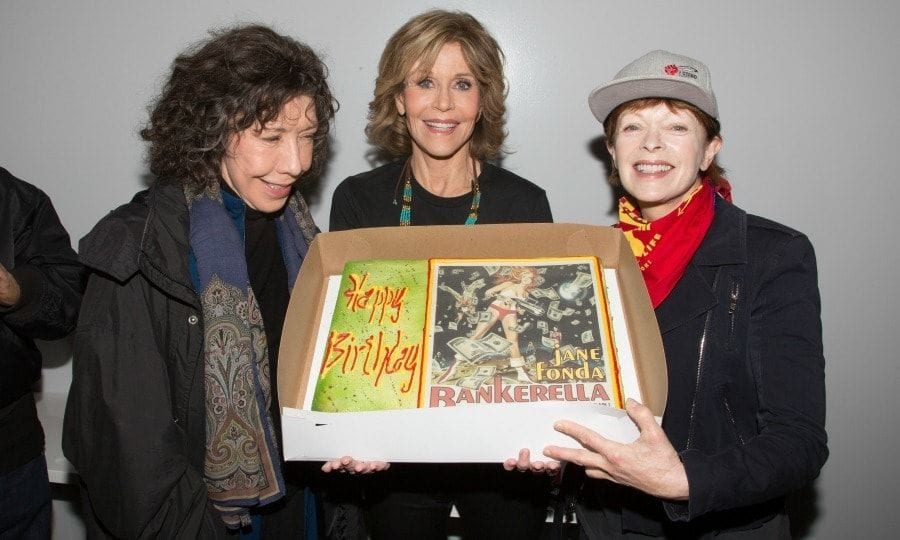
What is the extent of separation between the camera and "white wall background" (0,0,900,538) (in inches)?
78.0

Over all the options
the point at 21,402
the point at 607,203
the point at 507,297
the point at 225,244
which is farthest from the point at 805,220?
the point at 21,402

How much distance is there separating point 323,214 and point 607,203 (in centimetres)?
111

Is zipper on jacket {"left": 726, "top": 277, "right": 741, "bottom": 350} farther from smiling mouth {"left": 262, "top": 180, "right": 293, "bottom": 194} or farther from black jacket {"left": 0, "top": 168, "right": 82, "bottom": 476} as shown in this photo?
black jacket {"left": 0, "top": 168, "right": 82, "bottom": 476}

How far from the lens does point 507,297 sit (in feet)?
4.09

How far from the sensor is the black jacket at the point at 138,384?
1207 mm

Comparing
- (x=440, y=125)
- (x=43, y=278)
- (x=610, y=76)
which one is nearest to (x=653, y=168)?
(x=440, y=125)

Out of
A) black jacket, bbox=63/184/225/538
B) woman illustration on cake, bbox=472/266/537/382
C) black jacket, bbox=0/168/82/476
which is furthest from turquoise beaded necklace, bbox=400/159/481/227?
black jacket, bbox=0/168/82/476

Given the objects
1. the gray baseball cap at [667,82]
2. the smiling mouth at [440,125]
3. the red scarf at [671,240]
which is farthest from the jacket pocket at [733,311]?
the smiling mouth at [440,125]

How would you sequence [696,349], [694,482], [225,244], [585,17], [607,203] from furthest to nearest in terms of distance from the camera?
[607,203]
[585,17]
[225,244]
[696,349]
[694,482]

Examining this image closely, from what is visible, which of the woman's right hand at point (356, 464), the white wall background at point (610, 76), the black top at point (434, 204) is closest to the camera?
the woman's right hand at point (356, 464)

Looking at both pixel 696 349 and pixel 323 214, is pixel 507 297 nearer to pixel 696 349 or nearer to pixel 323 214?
pixel 696 349

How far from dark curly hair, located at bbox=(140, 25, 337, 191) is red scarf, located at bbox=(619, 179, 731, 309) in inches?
36.1

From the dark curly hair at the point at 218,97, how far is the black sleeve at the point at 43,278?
48cm

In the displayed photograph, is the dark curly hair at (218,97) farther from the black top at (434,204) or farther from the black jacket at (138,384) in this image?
the black top at (434,204)
